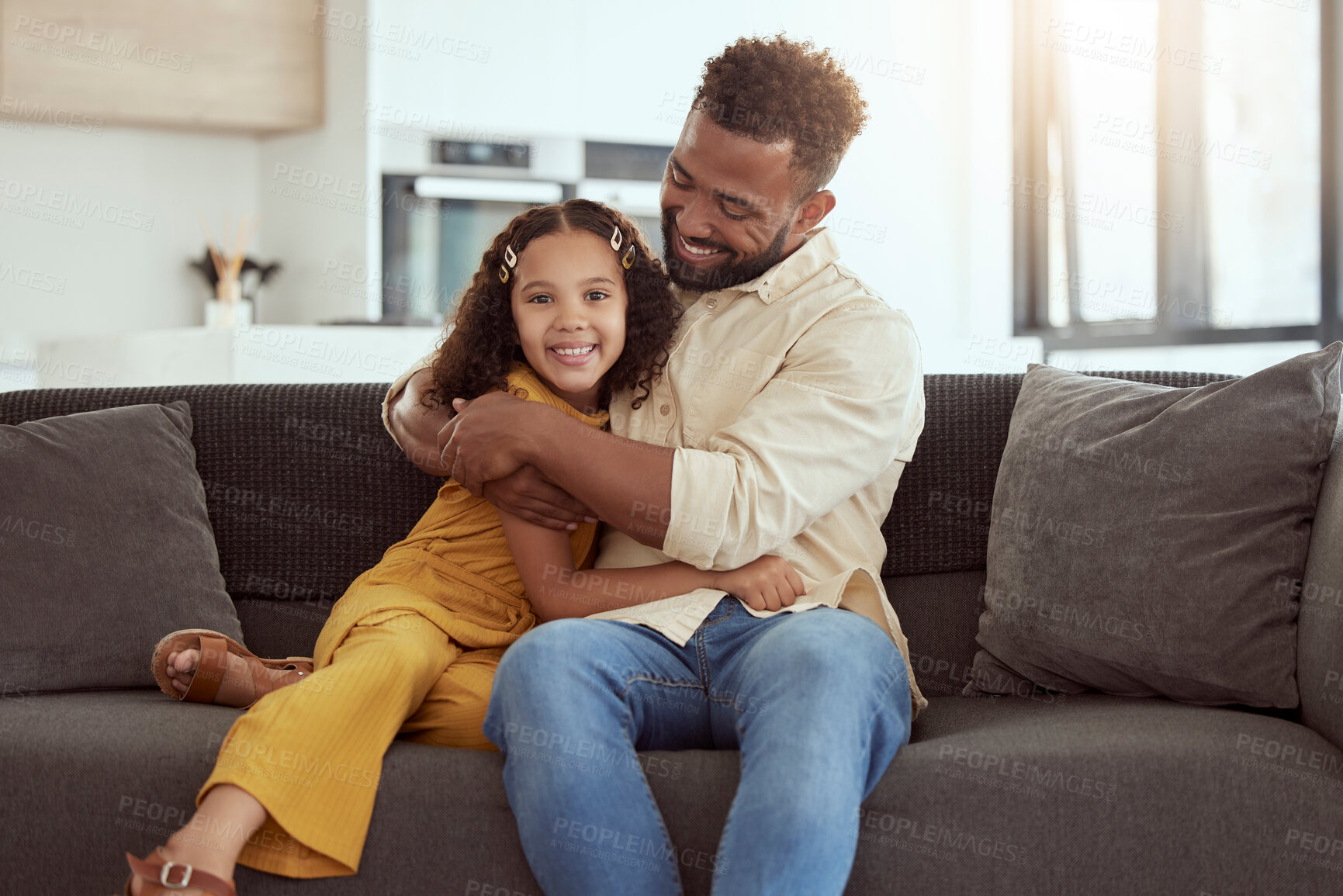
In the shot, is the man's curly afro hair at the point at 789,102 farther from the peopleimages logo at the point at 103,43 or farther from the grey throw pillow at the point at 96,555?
the peopleimages logo at the point at 103,43

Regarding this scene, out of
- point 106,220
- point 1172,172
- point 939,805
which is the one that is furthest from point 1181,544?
point 106,220

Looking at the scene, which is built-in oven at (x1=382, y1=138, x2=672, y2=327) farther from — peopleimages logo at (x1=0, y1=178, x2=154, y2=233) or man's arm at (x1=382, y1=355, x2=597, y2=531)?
man's arm at (x1=382, y1=355, x2=597, y2=531)

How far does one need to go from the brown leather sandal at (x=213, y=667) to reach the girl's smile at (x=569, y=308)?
19.2 inches

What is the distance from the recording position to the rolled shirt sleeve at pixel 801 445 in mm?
1193

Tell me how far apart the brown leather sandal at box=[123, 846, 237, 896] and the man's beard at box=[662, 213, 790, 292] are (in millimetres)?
924

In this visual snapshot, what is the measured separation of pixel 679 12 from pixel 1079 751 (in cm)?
374

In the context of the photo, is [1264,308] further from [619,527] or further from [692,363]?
[619,527]

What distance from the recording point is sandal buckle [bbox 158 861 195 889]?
932 millimetres

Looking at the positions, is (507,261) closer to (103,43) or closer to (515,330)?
(515,330)

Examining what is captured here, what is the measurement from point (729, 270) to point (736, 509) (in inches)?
16.9

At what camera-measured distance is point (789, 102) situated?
1478 mm

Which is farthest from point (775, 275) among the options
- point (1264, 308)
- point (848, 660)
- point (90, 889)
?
point (1264, 308)

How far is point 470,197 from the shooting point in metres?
4.08

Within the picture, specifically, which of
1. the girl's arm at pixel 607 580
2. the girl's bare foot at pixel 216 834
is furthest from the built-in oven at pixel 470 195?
the girl's bare foot at pixel 216 834
